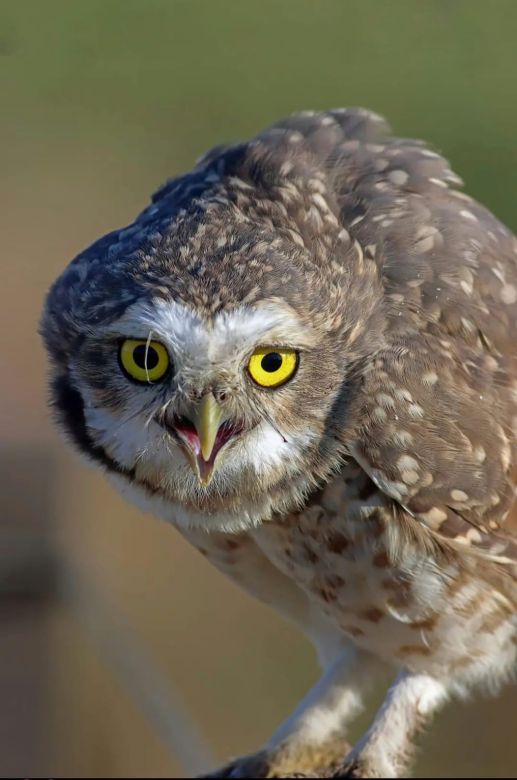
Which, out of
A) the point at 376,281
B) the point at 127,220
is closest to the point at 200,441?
the point at 376,281

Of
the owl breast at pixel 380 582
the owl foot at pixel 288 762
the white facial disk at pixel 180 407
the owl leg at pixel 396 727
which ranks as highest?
the white facial disk at pixel 180 407

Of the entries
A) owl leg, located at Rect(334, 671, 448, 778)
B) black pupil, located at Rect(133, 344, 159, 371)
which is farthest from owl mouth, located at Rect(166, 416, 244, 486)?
owl leg, located at Rect(334, 671, 448, 778)

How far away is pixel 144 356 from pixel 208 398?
0.14 m

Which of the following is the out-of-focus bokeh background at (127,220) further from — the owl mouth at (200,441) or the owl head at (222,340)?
the owl mouth at (200,441)

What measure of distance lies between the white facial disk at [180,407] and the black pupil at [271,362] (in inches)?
1.3

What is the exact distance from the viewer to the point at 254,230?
2.08 metres

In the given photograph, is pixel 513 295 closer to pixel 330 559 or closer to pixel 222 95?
pixel 330 559

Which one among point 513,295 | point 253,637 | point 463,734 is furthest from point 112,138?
point 513,295

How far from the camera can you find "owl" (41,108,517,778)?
1962 mm

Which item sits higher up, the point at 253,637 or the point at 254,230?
the point at 254,230

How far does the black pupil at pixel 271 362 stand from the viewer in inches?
77.9

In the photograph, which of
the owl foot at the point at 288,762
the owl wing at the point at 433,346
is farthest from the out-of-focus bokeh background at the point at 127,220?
the owl wing at the point at 433,346

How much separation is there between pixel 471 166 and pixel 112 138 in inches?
86.6

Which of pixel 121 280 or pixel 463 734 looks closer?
pixel 121 280
